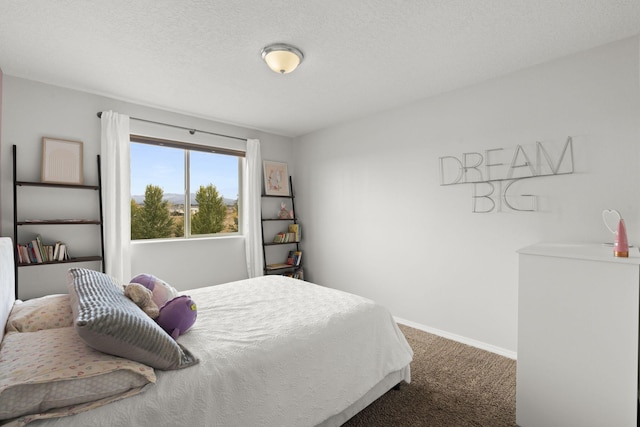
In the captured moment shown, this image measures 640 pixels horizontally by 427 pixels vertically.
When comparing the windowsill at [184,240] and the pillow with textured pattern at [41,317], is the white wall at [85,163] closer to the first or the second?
the windowsill at [184,240]

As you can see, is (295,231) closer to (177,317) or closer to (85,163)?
(85,163)

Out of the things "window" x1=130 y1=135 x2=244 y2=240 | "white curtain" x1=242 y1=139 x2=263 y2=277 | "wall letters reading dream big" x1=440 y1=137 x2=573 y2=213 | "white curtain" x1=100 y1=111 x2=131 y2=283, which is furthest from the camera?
"white curtain" x1=242 y1=139 x2=263 y2=277

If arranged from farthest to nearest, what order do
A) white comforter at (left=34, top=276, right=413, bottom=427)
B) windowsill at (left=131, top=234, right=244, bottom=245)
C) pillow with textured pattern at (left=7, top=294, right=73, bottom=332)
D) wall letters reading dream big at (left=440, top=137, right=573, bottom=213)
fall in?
windowsill at (left=131, top=234, right=244, bottom=245), wall letters reading dream big at (left=440, top=137, right=573, bottom=213), pillow with textured pattern at (left=7, top=294, right=73, bottom=332), white comforter at (left=34, top=276, right=413, bottom=427)

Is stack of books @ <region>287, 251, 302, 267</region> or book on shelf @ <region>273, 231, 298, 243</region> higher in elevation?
book on shelf @ <region>273, 231, 298, 243</region>

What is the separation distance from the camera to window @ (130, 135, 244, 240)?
3.67 meters

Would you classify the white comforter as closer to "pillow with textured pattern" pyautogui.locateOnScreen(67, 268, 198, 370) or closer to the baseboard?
"pillow with textured pattern" pyautogui.locateOnScreen(67, 268, 198, 370)

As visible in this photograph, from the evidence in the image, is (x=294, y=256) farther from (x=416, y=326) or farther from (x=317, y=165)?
(x=416, y=326)

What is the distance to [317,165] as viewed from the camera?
464 centimetres

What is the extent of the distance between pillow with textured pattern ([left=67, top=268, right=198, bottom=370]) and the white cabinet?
6.22ft

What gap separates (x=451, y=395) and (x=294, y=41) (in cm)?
279

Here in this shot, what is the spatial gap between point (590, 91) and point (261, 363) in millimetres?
3068

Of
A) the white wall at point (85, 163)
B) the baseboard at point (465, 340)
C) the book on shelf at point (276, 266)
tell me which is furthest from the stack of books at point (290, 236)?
the baseboard at point (465, 340)

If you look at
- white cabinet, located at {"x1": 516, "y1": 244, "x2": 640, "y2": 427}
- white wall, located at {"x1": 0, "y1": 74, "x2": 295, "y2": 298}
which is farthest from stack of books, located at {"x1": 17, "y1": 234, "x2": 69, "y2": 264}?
white cabinet, located at {"x1": 516, "y1": 244, "x2": 640, "y2": 427}

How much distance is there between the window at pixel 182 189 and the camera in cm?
367
